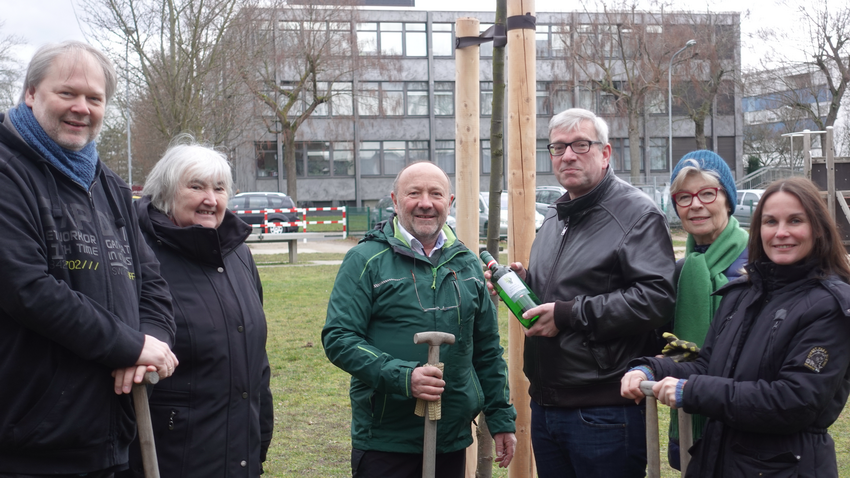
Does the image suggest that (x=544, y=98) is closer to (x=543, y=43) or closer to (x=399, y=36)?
(x=543, y=43)

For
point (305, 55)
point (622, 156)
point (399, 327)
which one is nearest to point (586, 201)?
point (399, 327)

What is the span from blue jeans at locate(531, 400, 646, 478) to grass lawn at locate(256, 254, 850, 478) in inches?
84.9

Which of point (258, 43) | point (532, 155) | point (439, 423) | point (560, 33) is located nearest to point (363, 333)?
point (439, 423)

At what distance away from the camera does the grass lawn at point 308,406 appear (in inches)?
214

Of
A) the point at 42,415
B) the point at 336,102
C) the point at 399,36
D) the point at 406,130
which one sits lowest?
the point at 42,415

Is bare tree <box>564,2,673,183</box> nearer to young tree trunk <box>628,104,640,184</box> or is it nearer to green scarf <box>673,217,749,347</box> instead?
young tree trunk <box>628,104,640,184</box>

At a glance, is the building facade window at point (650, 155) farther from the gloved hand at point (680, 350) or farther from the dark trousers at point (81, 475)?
the dark trousers at point (81, 475)

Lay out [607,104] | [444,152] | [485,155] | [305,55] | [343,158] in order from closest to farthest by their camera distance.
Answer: [305,55]
[607,104]
[343,158]
[444,152]
[485,155]

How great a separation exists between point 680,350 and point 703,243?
0.53 m

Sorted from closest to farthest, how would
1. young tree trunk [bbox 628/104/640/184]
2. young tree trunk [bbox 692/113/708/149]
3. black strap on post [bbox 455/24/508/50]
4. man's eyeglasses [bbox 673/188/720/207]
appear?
man's eyeglasses [bbox 673/188/720/207], black strap on post [bbox 455/24/508/50], young tree trunk [bbox 628/104/640/184], young tree trunk [bbox 692/113/708/149]

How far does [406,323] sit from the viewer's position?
3.20 m

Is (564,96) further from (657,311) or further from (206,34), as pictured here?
(657,311)

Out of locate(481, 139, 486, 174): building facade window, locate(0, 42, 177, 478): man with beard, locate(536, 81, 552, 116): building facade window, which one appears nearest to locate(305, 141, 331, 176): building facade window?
locate(481, 139, 486, 174): building facade window

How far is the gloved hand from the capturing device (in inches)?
120
